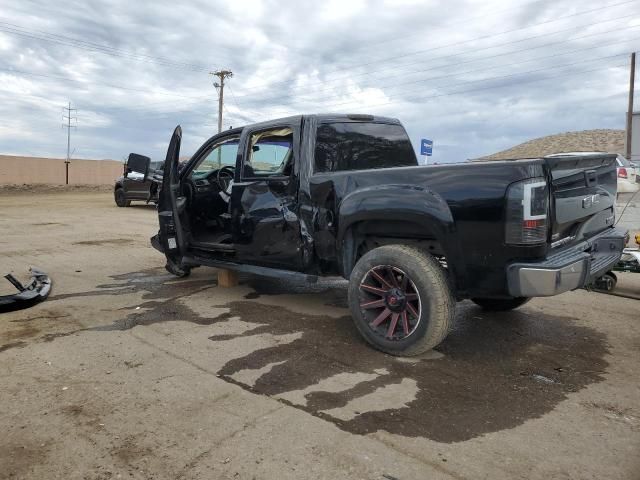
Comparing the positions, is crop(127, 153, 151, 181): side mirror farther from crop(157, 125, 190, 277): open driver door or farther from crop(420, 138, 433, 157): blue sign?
crop(420, 138, 433, 157): blue sign

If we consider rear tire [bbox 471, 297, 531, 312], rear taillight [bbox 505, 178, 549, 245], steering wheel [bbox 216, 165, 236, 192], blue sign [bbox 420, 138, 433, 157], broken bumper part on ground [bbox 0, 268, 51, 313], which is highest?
blue sign [bbox 420, 138, 433, 157]

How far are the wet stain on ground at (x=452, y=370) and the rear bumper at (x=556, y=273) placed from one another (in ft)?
2.20

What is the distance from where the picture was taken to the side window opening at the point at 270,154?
4902 mm

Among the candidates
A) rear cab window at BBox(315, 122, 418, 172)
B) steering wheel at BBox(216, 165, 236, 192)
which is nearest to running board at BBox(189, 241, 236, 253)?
steering wheel at BBox(216, 165, 236, 192)

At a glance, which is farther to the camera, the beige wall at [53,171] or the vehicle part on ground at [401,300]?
→ the beige wall at [53,171]

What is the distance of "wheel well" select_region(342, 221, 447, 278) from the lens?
12.8ft

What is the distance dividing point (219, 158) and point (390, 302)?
10.1 ft

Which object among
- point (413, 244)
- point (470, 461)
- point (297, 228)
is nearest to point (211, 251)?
point (297, 228)

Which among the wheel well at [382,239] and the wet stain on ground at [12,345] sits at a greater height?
the wheel well at [382,239]

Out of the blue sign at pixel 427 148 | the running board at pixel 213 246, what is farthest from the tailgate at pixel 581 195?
the blue sign at pixel 427 148

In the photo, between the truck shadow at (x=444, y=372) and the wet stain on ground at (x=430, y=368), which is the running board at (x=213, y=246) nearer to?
the wet stain on ground at (x=430, y=368)

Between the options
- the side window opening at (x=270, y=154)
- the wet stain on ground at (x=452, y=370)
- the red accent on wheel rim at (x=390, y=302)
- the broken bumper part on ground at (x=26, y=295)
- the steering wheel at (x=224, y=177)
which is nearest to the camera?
the wet stain on ground at (x=452, y=370)

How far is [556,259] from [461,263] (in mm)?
606

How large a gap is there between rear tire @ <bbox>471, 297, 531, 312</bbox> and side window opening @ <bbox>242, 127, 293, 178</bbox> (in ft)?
7.55
